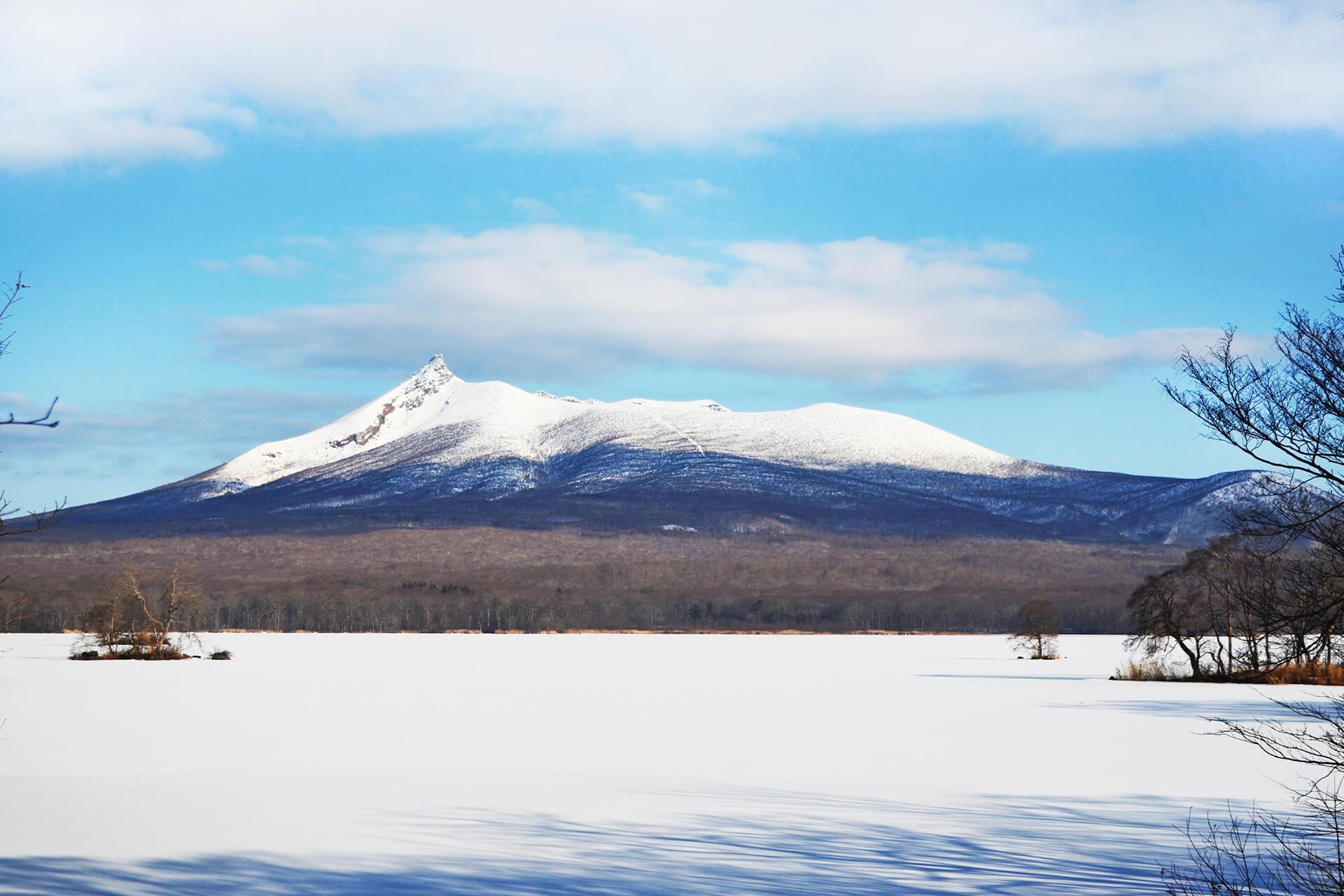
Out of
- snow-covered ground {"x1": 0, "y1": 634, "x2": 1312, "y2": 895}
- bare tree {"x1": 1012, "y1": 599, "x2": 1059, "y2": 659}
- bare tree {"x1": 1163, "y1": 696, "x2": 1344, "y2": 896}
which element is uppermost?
bare tree {"x1": 1012, "y1": 599, "x2": 1059, "y2": 659}

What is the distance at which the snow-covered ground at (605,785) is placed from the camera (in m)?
11.9

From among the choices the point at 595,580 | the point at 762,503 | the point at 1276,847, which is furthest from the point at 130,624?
the point at 762,503

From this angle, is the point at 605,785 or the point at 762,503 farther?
the point at 762,503

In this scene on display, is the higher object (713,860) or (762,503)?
(762,503)

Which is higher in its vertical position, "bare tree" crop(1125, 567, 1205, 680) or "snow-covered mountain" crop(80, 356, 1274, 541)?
"snow-covered mountain" crop(80, 356, 1274, 541)

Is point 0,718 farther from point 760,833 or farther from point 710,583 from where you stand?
point 710,583

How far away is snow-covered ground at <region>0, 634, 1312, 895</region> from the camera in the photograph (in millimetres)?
11859

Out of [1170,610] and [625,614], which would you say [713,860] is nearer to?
[1170,610]

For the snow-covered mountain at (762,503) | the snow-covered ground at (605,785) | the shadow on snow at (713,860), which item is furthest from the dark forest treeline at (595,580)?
the shadow on snow at (713,860)

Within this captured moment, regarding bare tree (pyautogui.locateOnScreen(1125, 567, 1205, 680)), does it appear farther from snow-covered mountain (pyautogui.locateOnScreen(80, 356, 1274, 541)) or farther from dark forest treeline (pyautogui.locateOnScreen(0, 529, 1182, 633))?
snow-covered mountain (pyautogui.locateOnScreen(80, 356, 1274, 541))

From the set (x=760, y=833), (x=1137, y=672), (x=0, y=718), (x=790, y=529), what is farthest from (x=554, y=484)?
(x=760, y=833)

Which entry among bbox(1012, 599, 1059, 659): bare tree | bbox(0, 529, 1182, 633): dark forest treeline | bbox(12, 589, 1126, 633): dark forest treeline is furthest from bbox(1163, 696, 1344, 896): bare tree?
bbox(12, 589, 1126, 633): dark forest treeline

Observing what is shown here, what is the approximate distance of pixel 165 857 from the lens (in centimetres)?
1234

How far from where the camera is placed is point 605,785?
1778cm
